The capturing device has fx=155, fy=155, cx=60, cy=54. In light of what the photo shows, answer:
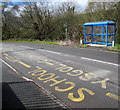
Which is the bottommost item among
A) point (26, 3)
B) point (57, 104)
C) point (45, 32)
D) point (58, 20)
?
point (57, 104)

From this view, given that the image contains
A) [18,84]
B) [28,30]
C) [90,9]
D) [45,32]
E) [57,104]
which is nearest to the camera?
[57,104]

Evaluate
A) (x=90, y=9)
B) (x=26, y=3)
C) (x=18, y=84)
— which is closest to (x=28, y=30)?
(x=26, y=3)

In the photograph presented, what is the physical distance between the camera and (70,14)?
2472 centimetres

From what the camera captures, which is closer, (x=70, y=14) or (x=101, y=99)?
(x=101, y=99)

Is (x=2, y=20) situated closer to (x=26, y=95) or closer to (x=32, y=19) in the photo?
(x=32, y=19)

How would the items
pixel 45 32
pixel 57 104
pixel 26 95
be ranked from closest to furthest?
pixel 57 104 < pixel 26 95 < pixel 45 32

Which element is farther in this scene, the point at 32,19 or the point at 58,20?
the point at 32,19

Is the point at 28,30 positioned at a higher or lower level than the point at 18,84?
higher

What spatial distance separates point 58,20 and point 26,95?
2357 cm

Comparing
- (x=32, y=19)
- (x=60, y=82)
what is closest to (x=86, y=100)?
(x=60, y=82)

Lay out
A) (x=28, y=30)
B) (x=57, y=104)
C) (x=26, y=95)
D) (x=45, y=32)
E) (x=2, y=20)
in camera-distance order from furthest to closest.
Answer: (x=2, y=20), (x=28, y=30), (x=45, y=32), (x=26, y=95), (x=57, y=104)

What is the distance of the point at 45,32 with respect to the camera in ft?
96.8

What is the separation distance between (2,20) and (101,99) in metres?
38.3

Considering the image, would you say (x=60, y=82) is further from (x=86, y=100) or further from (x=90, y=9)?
(x=90, y=9)
